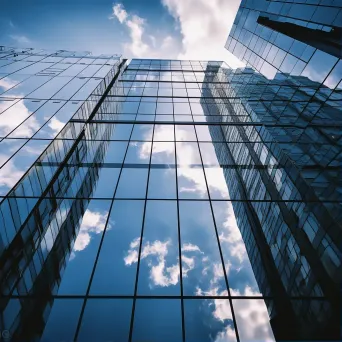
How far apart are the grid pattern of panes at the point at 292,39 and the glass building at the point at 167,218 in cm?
149

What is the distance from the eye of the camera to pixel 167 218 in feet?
33.7

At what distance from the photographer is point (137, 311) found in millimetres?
7227

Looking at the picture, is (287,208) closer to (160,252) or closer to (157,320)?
(160,252)

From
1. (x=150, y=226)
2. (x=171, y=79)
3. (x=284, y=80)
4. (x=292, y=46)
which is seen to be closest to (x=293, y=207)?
(x=150, y=226)

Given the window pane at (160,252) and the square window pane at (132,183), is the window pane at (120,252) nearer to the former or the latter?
the window pane at (160,252)

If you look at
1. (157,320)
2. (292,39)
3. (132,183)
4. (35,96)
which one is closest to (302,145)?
(132,183)

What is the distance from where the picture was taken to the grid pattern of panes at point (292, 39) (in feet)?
51.1

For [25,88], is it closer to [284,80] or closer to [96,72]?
[96,72]

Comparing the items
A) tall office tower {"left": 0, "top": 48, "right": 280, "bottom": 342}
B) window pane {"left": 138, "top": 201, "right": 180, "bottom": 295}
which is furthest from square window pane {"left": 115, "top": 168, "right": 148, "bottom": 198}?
window pane {"left": 138, "top": 201, "right": 180, "bottom": 295}

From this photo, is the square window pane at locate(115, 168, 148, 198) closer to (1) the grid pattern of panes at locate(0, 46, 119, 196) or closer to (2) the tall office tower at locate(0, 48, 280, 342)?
(2) the tall office tower at locate(0, 48, 280, 342)

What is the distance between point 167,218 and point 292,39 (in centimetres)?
1940

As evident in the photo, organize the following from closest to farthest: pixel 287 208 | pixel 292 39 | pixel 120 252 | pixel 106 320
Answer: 1. pixel 106 320
2. pixel 120 252
3. pixel 287 208
4. pixel 292 39

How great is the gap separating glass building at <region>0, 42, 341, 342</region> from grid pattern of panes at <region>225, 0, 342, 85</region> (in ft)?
4.89

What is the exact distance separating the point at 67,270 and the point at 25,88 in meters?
17.3
